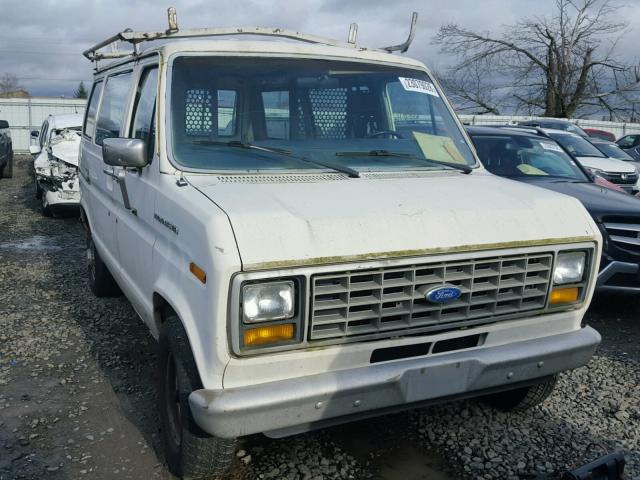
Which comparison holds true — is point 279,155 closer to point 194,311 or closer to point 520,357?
point 194,311

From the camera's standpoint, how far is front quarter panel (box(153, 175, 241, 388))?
2.53 meters

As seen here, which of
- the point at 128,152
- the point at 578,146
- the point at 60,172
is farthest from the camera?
the point at 578,146

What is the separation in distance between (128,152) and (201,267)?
1.16m

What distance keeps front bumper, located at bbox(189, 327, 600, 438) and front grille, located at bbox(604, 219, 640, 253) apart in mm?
2584

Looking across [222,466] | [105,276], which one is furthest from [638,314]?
[105,276]

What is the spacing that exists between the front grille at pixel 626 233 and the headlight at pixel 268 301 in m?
3.99

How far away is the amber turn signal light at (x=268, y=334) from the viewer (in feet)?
8.59

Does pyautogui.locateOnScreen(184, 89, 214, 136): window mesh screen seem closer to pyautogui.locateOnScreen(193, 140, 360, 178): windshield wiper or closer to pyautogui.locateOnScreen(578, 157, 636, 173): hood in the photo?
pyautogui.locateOnScreen(193, 140, 360, 178): windshield wiper

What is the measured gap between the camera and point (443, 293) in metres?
2.88

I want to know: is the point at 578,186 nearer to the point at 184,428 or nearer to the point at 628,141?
the point at 184,428

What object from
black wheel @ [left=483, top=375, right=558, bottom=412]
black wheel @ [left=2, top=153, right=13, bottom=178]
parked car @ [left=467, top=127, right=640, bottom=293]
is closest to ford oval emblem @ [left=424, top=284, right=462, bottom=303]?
black wheel @ [left=483, top=375, right=558, bottom=412]

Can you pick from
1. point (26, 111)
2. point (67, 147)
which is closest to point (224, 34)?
point (67, 147)

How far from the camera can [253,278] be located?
2535 millimetres

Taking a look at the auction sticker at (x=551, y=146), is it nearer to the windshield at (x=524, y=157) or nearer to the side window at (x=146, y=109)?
the windshield at (x=524, y=157)
